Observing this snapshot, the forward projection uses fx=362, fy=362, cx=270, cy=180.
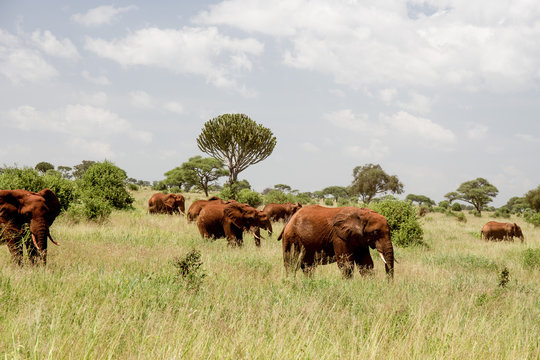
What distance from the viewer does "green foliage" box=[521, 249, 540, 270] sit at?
10.2 meters

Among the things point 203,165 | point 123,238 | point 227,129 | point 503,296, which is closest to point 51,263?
point 123,238

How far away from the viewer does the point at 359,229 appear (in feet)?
22.5

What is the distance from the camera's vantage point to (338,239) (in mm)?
6973

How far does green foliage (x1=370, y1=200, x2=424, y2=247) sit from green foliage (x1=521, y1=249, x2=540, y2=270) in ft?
12.0

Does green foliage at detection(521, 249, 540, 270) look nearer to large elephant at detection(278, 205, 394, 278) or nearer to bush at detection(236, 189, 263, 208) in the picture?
large elephant at detection(278, 205, 394, 278)

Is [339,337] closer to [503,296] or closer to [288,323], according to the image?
[288,323]

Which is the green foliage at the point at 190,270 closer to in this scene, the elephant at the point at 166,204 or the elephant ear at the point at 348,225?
the elephant ear at the point at 348,225

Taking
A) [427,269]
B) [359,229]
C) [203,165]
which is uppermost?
[203,165]

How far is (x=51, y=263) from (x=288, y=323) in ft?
16.5

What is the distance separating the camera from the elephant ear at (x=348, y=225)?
6867mm

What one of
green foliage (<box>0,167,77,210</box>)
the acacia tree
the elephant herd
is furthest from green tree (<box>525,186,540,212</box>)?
green foliage (<box>0,167,77,210</box>)

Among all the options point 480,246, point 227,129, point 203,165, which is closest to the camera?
point 480,246

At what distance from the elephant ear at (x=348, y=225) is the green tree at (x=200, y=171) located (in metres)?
51.6

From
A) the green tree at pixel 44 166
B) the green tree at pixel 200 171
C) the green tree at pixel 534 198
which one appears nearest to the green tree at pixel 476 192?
the green tree at pixel 534 198
